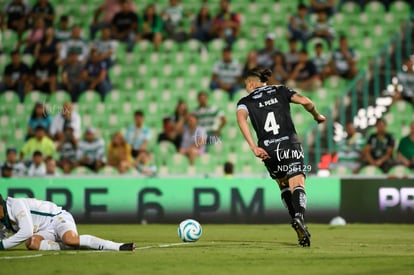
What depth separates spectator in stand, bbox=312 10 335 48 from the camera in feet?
74.4

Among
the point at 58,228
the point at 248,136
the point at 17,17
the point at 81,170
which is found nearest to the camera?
the point at 58,228

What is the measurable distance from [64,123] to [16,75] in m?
2.72

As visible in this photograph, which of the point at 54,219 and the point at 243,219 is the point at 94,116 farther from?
the point at 54,219

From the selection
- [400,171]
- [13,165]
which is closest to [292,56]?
[400,171]

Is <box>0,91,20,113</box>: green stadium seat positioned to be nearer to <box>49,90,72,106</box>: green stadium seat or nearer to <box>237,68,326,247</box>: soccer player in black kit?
<box>49,90,72,106</box>: green stadium seat

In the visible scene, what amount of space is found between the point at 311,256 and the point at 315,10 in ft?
45.0

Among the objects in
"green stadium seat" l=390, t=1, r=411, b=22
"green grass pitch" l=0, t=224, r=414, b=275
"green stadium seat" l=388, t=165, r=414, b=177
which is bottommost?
"green grass pitch" l=0, t=224, r=414, b=275

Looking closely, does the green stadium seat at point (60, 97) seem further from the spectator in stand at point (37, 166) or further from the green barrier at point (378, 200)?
the green barrier at point (378, 200)

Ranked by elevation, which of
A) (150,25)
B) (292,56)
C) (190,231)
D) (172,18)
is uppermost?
(172,18)

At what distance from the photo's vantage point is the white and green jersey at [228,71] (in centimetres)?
2227

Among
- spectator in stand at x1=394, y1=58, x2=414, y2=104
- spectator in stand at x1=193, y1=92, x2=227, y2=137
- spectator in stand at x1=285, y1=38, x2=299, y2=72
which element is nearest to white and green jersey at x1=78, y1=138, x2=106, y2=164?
spectator in stand at x1=193, y1=92, x2=227, y2=137

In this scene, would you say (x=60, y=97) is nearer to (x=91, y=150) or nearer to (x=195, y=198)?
(x=91, y=150)

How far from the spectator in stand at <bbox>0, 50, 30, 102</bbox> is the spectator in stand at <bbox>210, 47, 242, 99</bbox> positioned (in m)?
4.67

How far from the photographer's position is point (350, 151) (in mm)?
20219
